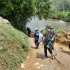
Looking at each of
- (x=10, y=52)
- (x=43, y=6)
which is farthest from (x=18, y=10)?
(x=10, y=52)

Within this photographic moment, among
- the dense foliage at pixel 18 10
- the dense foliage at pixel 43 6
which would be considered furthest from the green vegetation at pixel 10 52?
the dense foliage at pixel 43 6

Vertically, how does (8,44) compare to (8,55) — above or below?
above

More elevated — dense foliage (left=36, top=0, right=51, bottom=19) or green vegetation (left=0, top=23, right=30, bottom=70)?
dense foliage (left=36, top=0, right=51, bottom=19)

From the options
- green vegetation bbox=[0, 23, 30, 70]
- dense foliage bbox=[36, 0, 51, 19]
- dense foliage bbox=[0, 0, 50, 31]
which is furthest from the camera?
dense foliage bbox=[36, 0, 51, 19]

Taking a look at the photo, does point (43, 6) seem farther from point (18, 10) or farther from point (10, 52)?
point (10, 52)

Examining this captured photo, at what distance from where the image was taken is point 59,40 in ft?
43.1

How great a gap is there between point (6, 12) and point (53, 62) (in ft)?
28.0

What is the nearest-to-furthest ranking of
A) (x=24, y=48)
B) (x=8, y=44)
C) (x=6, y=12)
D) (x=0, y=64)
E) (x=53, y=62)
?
1. (x=0, y=64)
2. (x=8, y=44)
3. (x=53, y=62)
4. (x=24, y=48)
5. (x=6, y=12)

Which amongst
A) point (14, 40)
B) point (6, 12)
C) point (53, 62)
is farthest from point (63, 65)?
point (6, 12)

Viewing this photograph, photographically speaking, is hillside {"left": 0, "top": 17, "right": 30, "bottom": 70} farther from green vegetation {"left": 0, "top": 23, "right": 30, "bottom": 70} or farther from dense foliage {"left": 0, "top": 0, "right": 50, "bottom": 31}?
dense foliage {"left": 0, "top": 0, "right": 50, "bottom": 31}

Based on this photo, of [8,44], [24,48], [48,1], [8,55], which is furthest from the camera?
[48,1]

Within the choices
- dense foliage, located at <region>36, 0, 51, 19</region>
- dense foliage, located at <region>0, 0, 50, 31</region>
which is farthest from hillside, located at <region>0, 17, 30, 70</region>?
dense foliage, located at <region>36, 0, 51, 19</region>

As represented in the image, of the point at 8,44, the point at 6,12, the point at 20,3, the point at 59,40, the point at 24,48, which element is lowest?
the point at 59,40

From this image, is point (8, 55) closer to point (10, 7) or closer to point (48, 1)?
point (10, 7)
